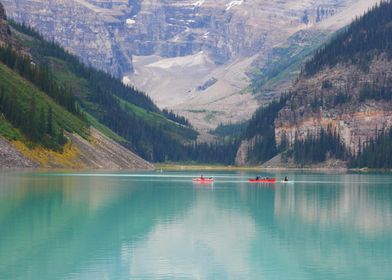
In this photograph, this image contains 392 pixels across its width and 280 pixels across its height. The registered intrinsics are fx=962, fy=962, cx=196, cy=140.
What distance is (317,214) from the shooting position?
11162 cm

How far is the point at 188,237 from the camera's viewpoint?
85688mm

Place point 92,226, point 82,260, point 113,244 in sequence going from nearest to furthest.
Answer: point 82,260 → point 113,244 → point 92,226

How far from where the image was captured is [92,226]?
91.5 m

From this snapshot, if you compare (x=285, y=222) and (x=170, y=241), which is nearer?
(x=170, y=241)

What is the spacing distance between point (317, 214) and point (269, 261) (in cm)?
3974

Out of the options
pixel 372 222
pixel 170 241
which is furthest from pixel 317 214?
pixel 170 241

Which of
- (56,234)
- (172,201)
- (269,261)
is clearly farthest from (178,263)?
(172,201)

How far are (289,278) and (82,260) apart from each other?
51.5 feet

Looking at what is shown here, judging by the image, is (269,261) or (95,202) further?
(95,202)

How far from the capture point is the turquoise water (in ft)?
224

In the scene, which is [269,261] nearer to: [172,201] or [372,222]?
[372,222]

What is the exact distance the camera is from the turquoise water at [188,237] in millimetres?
68375

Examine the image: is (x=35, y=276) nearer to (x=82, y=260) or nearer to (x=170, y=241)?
(x=82, y=260)

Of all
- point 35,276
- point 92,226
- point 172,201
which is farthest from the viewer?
point 172,201
